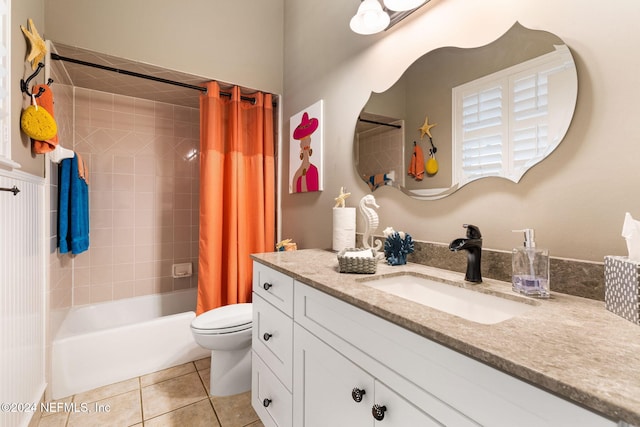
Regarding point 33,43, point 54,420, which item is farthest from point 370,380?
point 33,43

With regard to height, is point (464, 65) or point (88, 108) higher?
point (88, 108)

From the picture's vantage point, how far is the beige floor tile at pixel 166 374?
1827 millimetres

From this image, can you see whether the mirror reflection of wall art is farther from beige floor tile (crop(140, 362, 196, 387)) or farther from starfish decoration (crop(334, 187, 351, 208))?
beige floor tile (crop(140, 362, 196, 387))

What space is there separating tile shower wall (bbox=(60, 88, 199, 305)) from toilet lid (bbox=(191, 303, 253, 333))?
47.4 inches

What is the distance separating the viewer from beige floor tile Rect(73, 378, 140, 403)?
1.66 meters

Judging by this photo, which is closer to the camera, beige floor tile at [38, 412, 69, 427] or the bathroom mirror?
the bathroom mirror

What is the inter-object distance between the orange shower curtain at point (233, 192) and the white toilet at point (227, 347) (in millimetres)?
445

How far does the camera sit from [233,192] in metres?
2.19

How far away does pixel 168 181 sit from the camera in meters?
2.71

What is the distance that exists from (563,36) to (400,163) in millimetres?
694

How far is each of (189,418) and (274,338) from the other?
2.56 ft

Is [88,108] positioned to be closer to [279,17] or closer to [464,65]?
[279,17]

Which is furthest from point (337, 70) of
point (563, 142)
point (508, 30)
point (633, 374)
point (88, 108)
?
point (88, 108)

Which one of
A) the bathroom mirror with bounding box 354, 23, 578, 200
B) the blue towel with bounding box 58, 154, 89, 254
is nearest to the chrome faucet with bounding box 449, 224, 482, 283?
the bathroom mirror with bounding box 354, 23, 578, 200
